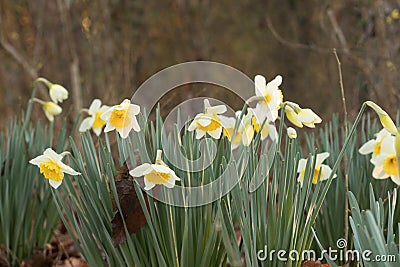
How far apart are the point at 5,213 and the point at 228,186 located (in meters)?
0.85

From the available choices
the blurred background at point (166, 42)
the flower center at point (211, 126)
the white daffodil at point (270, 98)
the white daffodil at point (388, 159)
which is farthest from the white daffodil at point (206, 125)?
the blurred background at point (166, 42)

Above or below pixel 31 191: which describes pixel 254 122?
above

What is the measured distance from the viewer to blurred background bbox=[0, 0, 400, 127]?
4.89 m

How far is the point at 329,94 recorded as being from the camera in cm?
542

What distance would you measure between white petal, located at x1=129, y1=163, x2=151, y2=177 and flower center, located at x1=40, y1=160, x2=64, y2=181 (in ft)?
0.68

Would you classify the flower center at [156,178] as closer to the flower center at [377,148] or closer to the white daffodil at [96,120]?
the flower center at [377,148]

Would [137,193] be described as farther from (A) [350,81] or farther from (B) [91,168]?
(A) [350,81]

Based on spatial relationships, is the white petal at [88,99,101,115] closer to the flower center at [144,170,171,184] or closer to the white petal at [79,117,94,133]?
the white petal at [79,117,94,133]

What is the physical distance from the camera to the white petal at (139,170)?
116cm

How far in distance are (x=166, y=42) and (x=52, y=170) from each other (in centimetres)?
557

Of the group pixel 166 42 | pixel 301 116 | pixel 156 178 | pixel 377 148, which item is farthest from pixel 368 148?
pixel 166 42

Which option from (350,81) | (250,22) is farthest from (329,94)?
(250,22)

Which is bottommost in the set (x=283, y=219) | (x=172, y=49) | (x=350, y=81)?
(x=283, y=219)

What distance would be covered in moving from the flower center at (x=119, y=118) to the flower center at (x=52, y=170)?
0.16m
